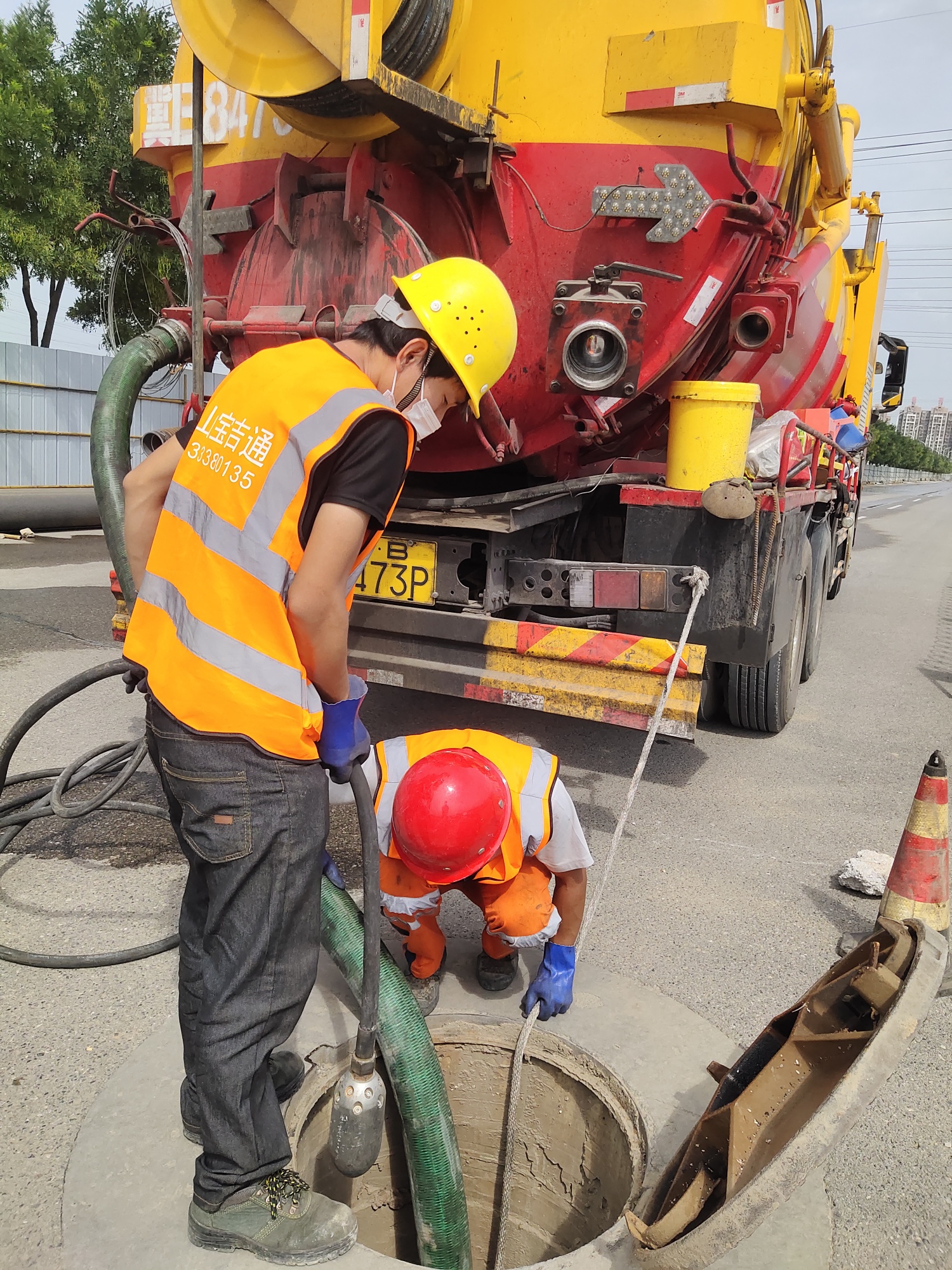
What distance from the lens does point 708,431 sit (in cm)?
338

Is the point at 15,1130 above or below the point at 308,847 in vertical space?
below

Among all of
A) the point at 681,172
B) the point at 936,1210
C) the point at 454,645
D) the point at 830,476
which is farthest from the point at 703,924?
the point at 830,476

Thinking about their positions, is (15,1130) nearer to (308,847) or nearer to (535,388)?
(308,847)

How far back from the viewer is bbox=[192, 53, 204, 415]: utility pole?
9.86 feet

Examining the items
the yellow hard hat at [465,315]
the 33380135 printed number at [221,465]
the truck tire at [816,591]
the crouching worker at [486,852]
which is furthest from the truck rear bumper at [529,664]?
the truck tire at [816,591]

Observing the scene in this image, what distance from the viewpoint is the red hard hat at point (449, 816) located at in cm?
212

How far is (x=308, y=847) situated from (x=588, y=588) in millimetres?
2014

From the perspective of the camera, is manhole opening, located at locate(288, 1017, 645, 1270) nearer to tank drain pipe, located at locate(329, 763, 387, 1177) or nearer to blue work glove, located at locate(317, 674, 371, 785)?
tank drain pipe, located at locate(329, 763, 387, 1177)

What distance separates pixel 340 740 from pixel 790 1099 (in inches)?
40.8

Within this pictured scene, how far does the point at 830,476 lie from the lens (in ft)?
16.7

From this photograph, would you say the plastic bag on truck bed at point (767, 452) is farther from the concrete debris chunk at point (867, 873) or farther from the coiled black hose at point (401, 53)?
the coiled black hose at point (401, 53)

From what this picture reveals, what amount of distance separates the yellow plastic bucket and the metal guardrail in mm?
45211

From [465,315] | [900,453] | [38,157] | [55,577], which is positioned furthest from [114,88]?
[900,453]

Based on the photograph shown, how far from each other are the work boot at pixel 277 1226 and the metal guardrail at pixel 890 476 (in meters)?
47.5
